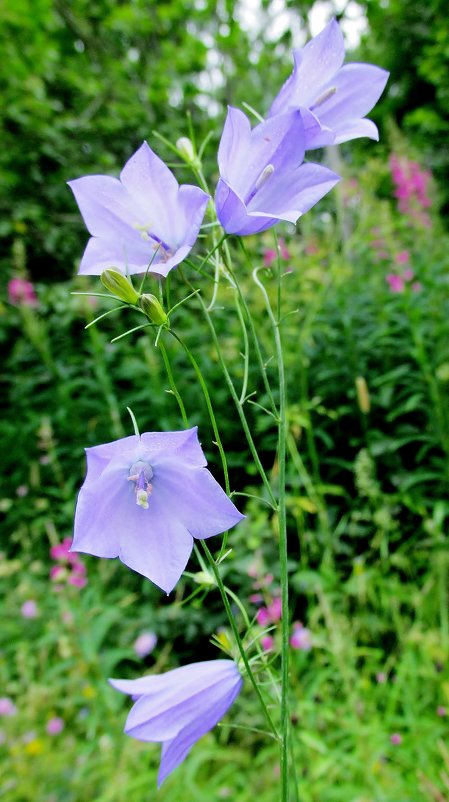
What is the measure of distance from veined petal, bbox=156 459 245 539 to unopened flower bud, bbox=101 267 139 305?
0.12 metres

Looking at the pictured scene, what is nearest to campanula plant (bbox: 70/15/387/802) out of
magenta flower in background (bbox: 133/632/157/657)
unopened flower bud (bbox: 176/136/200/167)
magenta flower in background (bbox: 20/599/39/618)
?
unopened flower bud (bbox: 176/136/200/167)

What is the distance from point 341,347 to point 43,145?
2.41m

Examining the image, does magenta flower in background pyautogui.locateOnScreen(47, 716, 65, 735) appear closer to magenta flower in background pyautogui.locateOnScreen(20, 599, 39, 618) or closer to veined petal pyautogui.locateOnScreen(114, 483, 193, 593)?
magenta flower in background pyautogui.locateOnScreen(20, 599, 39, 618)

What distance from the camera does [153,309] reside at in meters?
0.44

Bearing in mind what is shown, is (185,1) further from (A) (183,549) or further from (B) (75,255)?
(A) (183,549)

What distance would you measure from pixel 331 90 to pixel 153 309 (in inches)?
9.8

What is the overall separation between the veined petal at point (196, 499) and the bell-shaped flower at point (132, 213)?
0.53 feet

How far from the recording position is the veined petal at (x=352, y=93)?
53cm

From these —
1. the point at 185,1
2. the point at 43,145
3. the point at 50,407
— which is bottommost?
the point at 50,407

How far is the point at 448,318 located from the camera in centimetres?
241

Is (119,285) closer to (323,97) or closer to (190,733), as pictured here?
(323,97)

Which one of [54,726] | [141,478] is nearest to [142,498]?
[141,478]

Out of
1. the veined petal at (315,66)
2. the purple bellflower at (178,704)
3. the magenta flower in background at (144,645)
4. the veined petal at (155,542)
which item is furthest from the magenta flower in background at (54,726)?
the veined petal at (315,66)

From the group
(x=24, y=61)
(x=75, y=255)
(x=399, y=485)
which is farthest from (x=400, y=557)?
(x=24, y=61)
